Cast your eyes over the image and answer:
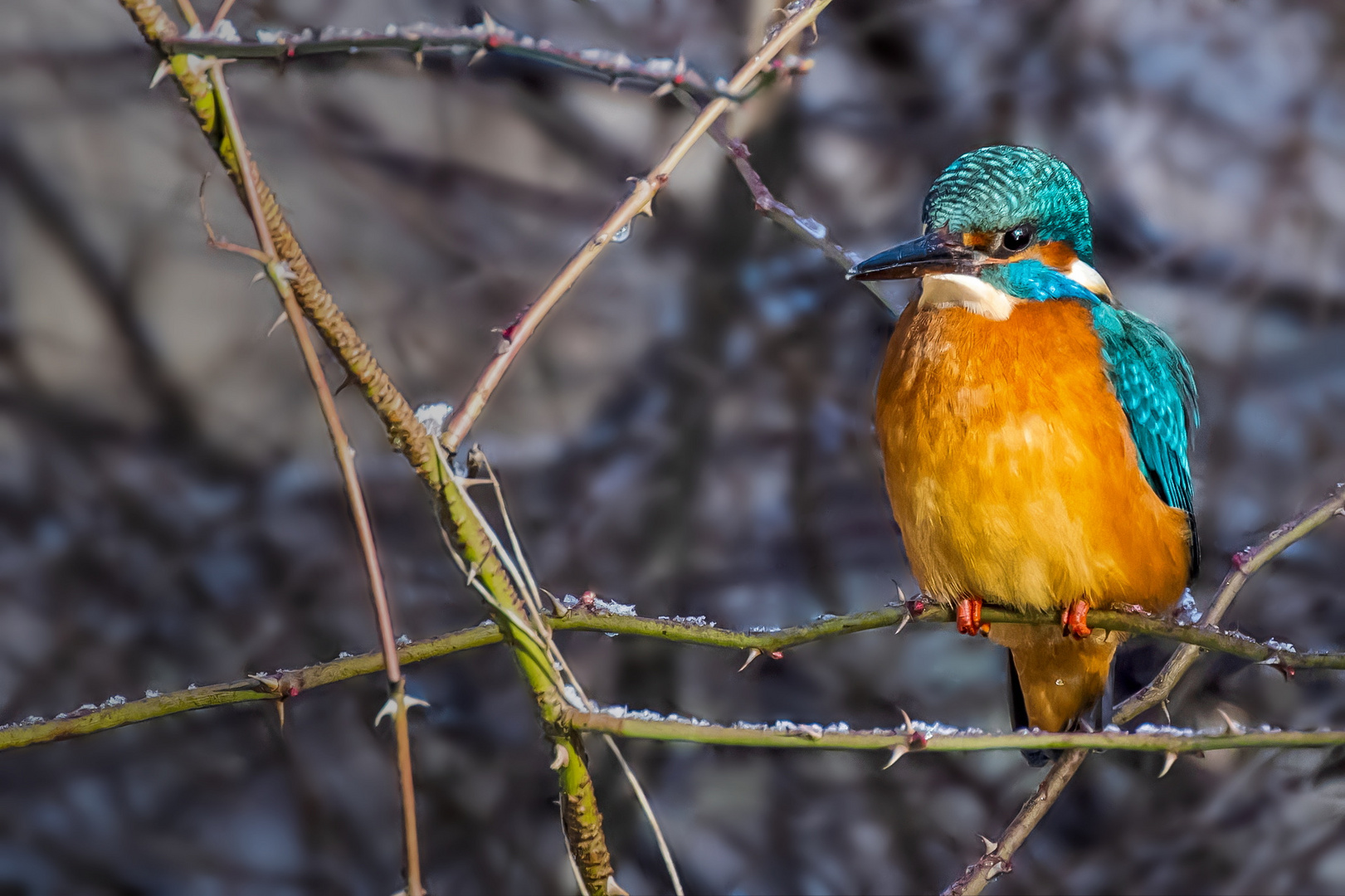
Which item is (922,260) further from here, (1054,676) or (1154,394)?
(1054,676)

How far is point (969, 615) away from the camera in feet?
4.87

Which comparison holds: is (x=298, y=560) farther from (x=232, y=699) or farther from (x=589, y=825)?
(x=589, y=825)

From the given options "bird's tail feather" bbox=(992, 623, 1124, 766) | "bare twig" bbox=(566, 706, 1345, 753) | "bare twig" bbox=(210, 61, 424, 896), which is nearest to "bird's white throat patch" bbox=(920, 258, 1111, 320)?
"bird's tail feather" bbox=(992, 623, 1124, 766)

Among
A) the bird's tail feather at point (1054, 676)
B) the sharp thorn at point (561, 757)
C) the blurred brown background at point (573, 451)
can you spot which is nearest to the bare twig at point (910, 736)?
the sharp thorn at point (561, 757)

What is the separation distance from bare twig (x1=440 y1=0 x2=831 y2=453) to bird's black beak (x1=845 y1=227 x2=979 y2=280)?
320mm

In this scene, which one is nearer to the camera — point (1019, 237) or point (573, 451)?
point (1019, 237)

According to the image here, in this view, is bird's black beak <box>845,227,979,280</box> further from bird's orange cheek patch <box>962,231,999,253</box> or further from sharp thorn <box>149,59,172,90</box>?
sharp thorn <box>149,59,172,90</box>

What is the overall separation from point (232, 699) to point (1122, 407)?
3.70 ft

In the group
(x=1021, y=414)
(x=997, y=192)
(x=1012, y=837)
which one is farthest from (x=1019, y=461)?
(x=1012, y=837)

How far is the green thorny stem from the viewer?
0.68 m

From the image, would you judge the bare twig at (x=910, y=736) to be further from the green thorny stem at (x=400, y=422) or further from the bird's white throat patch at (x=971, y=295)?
the bird's white throat patch at (x=971, y=295)

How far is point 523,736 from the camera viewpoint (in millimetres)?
2375

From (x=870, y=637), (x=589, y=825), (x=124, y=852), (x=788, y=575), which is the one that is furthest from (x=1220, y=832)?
(x=124, y=852)

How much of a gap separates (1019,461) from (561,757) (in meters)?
0.78
